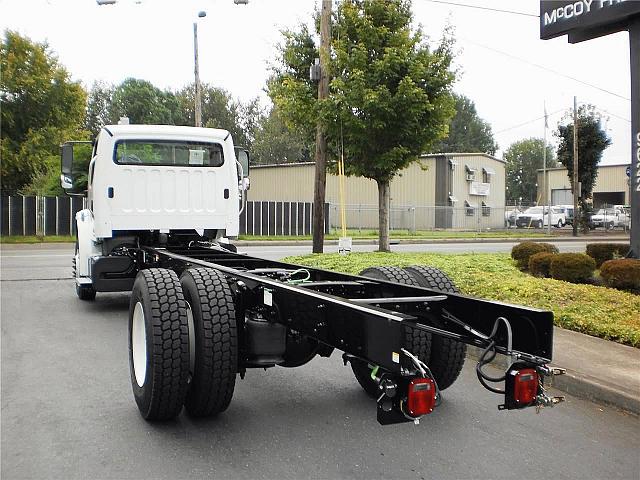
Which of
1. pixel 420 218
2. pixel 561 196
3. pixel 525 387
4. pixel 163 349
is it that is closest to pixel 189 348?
pixel 163 349

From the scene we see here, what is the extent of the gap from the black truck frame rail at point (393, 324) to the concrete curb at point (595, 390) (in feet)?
5.38

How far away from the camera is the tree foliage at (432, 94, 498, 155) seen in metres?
91.4

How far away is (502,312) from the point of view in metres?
3.57

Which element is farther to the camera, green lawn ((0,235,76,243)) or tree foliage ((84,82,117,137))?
tree foliage ((84,82,117,137))

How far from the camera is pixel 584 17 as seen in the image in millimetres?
11555

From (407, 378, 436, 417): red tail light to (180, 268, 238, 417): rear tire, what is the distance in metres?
1.56

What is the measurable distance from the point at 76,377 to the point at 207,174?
4.28 metres

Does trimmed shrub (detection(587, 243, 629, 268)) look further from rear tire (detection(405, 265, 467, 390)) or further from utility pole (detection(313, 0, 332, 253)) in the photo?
rear tire (detection(405, 265, 467, 390))

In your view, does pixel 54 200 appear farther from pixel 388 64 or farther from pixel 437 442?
pixel 437 442

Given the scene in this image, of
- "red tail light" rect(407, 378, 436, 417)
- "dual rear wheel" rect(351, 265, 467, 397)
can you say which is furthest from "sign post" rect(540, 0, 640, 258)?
"red tail light" rect(407, 378, 436, 417)

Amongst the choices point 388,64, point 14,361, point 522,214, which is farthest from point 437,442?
point 522,214

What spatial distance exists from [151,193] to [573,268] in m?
7.12

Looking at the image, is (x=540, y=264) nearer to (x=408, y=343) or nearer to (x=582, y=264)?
(x=582, y=264)

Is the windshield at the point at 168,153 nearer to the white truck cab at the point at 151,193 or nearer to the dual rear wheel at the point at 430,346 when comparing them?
the white truck cab at the point at 151,193
